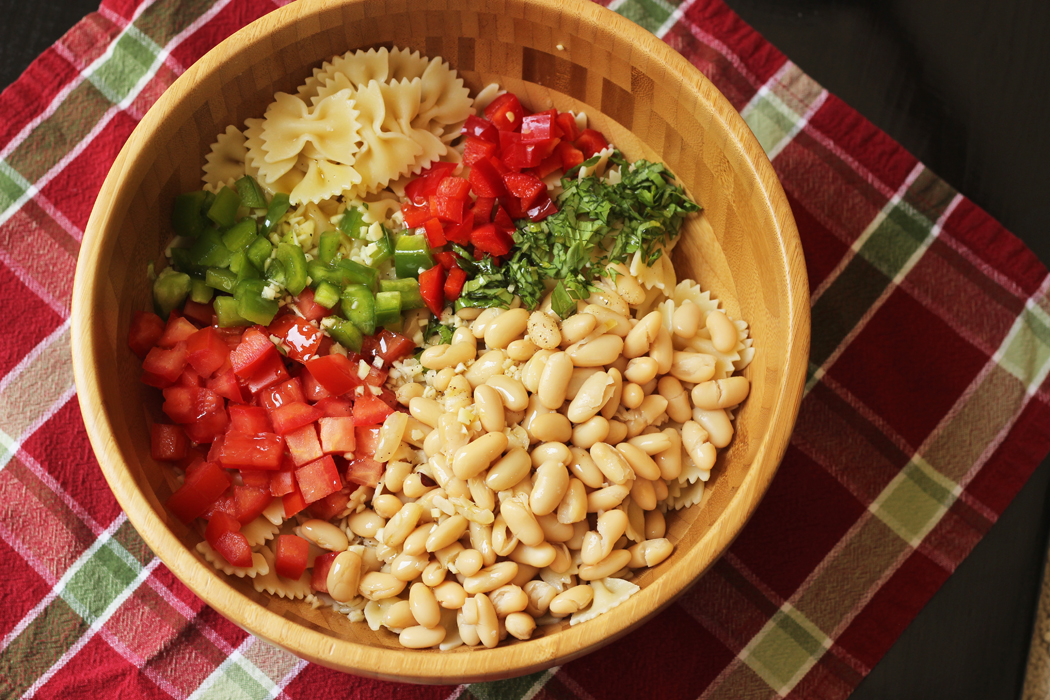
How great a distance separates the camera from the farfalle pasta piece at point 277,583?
222 centimetres

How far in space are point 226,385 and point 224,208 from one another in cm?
56

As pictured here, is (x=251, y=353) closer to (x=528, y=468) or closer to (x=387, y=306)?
(x=387, y=306)

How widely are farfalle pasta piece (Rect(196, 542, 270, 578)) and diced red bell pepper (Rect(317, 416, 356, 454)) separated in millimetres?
366

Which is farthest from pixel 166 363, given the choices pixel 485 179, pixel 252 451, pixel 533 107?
pixel 533 107

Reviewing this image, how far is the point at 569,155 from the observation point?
8.30 feet

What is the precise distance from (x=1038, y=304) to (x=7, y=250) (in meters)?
3.64

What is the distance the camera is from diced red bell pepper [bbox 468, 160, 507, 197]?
246 centimetres

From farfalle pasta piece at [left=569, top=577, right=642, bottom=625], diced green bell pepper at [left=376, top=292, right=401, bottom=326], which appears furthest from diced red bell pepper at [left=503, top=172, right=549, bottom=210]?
farfalle pasta piece at [left=569, top=577, right=642, bottom=625]

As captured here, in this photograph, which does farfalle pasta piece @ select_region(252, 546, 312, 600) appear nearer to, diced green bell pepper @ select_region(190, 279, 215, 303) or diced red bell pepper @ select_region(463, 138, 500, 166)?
diced green bell pepper @ select_region(190, 279, 215, 303)

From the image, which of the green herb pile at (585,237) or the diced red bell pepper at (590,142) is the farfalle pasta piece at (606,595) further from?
the diced red bell pepper at (590,142)

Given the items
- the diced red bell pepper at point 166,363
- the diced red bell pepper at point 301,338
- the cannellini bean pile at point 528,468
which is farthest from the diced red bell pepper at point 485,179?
the diced red bell pepper at point 166,363

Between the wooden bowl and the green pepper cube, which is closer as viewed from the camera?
the wooden bowl

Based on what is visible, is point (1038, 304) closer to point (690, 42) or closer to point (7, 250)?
point (690, 42)

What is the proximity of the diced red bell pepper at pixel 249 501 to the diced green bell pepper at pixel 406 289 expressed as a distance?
69 centimetres
